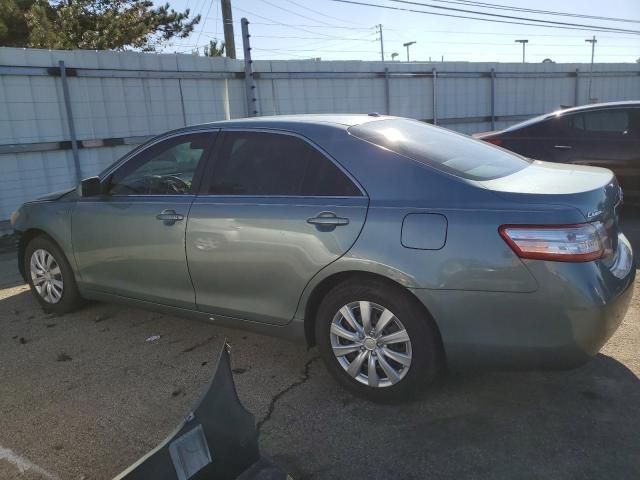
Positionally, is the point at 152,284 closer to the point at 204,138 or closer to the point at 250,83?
the point at 204,138

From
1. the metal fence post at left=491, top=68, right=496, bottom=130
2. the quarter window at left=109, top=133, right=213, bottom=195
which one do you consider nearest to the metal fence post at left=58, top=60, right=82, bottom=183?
the quarter window at left=109, top=133, right=213, bottom=195

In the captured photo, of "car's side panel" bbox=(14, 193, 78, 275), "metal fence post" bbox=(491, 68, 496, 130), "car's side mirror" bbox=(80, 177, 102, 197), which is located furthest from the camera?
"metal fence post" bbox=(491, 68, 496, 130)

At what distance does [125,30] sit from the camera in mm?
21172

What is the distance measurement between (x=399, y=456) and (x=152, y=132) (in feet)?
27.1

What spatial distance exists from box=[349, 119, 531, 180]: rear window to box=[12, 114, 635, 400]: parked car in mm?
18

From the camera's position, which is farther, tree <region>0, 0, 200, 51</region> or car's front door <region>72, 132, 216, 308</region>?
tree <region>0, 0, 200, 51</region>

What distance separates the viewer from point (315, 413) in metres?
3.16

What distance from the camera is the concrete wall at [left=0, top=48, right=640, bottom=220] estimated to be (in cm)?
837

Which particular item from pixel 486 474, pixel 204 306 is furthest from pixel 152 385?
pixel 486 474

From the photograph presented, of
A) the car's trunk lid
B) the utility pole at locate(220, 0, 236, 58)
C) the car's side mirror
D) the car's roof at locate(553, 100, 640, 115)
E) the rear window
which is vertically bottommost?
the car's trunk lid

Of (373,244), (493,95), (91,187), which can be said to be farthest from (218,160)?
(493,95)

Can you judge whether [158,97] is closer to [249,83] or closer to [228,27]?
[249,83]

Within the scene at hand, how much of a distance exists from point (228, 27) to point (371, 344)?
51.2ft

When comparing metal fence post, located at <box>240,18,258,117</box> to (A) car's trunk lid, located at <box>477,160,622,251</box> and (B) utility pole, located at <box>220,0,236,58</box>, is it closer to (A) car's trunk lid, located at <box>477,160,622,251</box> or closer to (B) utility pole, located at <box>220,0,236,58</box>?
(B) utility pole, located at <box>220,0,236,58</box>
